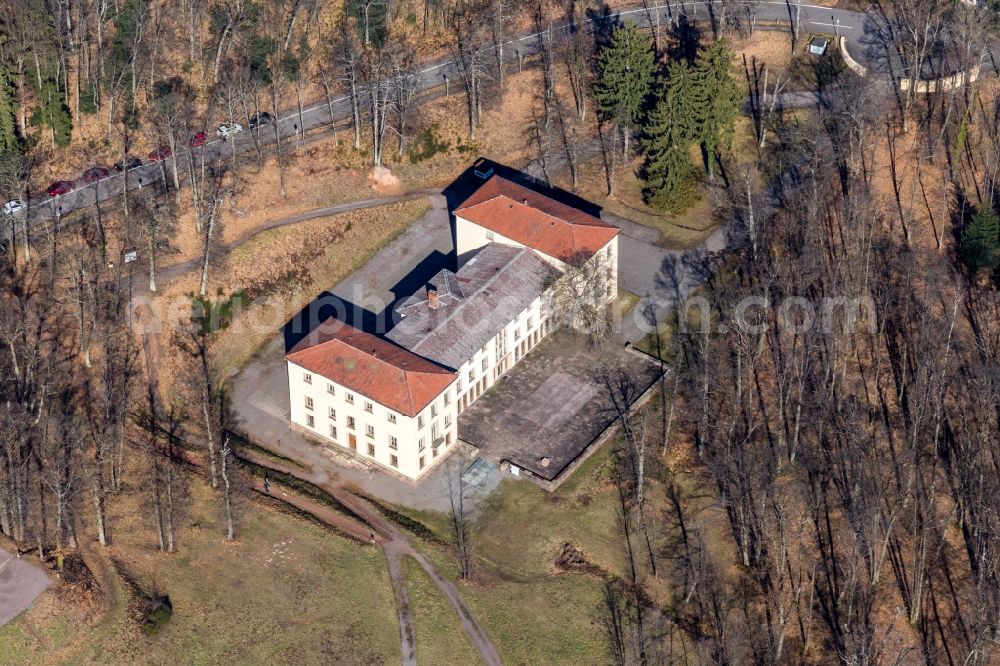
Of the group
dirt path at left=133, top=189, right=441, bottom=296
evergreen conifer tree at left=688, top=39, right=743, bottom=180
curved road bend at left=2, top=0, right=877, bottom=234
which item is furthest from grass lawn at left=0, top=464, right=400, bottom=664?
evergreen conifer tree at left=688, top=39, right=743, bottom=180

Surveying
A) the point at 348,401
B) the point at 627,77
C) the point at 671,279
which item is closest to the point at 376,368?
the point at 348,401

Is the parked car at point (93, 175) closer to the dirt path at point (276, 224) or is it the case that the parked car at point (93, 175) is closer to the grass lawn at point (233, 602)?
the dirt path at point (276, 224)

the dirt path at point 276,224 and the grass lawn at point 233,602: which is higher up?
the dirt path at point 276,224

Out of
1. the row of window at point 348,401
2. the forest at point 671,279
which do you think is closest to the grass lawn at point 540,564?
the forest at point 671,279

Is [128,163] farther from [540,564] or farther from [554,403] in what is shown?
[540,564]

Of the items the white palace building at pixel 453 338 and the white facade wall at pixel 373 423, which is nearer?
the white facade wall at pixel 373 423

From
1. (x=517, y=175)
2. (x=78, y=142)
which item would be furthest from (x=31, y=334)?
(x=517, y=175)

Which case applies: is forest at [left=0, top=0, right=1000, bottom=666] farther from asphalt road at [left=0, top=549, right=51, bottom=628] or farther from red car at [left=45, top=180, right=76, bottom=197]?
red car at [left=45, top=180, right=76, bottom=197]
